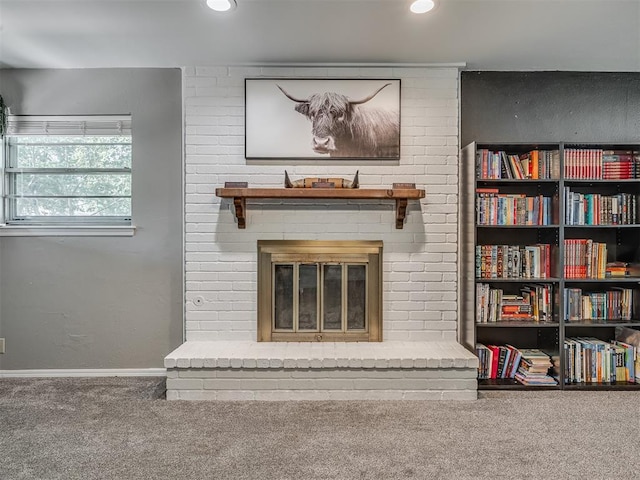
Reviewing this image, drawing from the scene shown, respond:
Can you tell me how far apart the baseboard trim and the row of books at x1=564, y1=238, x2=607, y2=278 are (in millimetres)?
2985

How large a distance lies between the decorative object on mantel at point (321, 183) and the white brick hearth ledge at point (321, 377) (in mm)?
1130

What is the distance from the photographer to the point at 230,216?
9.75 feet

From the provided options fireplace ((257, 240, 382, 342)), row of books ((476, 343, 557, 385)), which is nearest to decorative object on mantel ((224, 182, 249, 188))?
fireplace ((257, 240, 382, 342))

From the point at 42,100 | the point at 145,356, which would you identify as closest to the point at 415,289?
the point at 145,356

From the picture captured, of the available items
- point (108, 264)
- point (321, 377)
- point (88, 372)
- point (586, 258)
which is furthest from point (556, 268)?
point (88, 372)

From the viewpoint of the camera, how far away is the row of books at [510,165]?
9.25 ft

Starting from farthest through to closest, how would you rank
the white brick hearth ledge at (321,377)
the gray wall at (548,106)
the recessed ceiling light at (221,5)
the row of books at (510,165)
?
the gray wall at (548,106) → the row of books at (510,165) → the white brick hearth ledge at (321,377) → the recessed ceiling light at (221,5)

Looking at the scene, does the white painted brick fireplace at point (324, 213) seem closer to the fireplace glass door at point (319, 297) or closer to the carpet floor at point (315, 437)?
the fireplace glass door at point (319, 297)

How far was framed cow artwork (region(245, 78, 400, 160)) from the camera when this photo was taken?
2930 mm

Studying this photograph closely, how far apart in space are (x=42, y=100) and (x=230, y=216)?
1.64 meters

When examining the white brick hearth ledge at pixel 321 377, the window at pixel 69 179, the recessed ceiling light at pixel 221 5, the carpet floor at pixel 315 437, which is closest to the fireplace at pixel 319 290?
the white brick hearth ledge at pixel 321 377

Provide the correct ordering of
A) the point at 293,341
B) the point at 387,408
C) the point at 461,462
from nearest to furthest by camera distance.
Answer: the point at 461,462 < the point at 387,408 < the point at 293,341

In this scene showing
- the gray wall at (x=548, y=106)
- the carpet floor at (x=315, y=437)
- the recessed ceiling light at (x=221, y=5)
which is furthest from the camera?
the gray wall at (x=548, y=106)

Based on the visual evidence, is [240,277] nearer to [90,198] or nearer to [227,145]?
[227,145]
